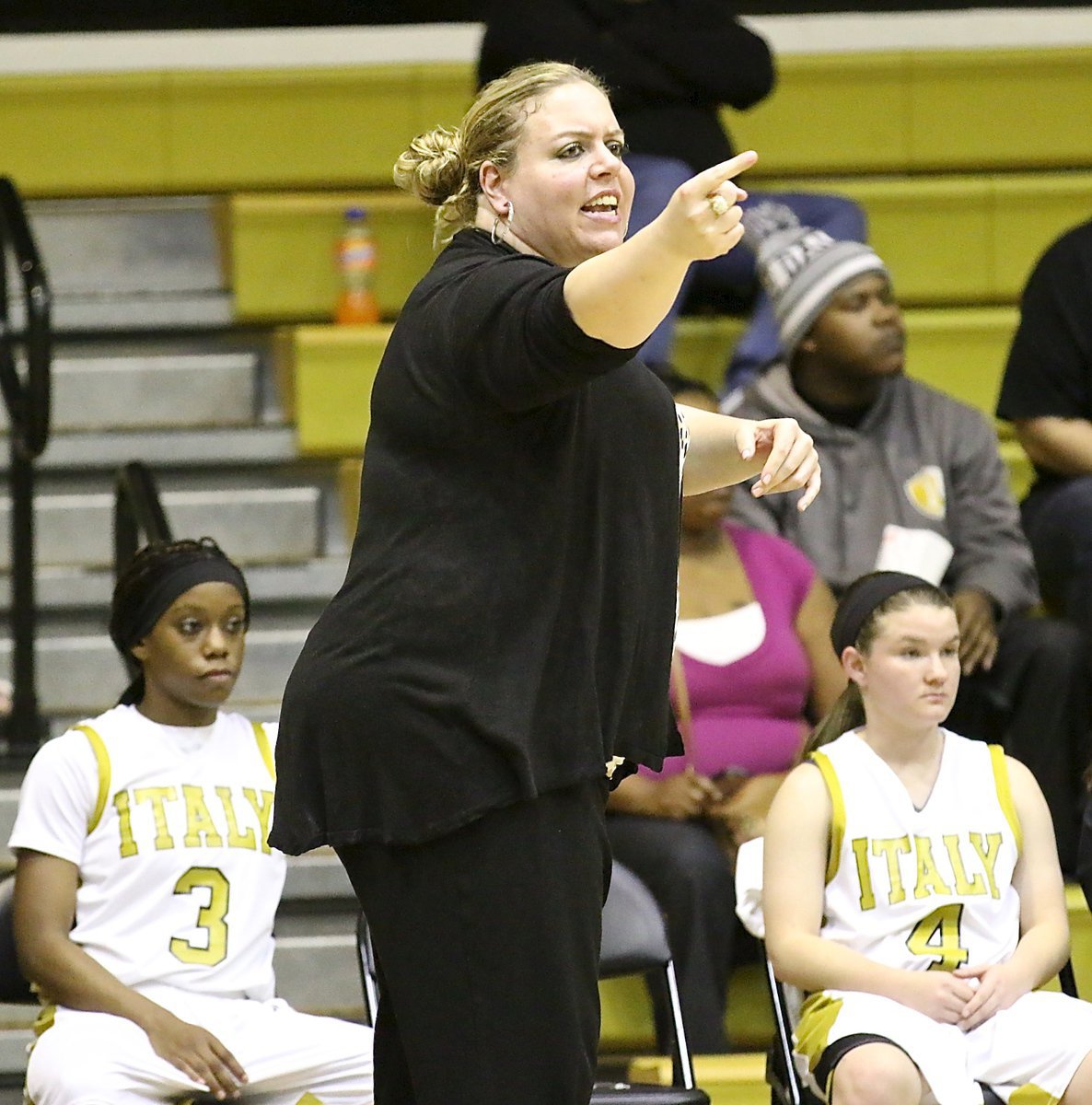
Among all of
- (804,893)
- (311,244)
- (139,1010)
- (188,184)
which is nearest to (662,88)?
(311,244)

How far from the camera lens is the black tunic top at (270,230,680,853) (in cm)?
198

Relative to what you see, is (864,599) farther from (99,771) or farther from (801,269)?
(801,269)

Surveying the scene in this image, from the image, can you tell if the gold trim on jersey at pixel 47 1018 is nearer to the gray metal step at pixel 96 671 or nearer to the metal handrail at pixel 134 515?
the metal handrail at pixel 134 515

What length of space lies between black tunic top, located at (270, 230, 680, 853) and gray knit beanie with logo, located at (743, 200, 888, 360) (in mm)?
2669

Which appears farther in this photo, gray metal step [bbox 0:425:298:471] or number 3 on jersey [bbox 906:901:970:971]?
gray metal step [bbox 0:425:298:471]

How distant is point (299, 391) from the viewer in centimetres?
502

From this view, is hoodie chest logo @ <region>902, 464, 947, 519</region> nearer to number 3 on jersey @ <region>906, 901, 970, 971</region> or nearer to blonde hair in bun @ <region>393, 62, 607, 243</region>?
number 3 on jersey @ <region>906, 901, 970, 971</region>

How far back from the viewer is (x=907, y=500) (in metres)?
4.48

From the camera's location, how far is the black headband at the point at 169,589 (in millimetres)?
3494

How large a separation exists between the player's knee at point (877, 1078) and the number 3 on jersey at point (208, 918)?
0.99m

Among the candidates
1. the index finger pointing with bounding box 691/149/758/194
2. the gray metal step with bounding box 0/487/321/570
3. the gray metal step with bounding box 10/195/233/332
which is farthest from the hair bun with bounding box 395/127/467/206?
the gray metal step with bounding box 10/195/233/332

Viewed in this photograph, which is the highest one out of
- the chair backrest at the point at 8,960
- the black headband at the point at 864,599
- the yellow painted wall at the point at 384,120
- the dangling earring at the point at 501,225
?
the yellow painted wall at the point at 384,120

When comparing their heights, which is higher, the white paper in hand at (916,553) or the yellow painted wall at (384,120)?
the yellow painted wall at (384,120)

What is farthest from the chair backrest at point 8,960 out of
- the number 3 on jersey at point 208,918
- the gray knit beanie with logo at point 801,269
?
the gray knit beanie with logo at point 801,269
